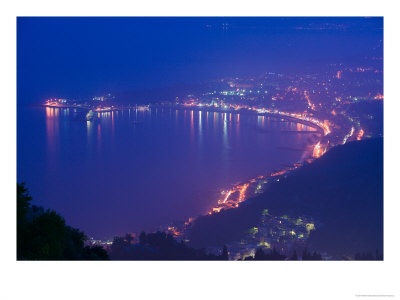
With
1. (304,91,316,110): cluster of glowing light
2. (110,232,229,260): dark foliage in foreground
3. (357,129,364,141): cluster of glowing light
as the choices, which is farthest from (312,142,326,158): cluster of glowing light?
(110,232,229,260): dark foliage in foreground

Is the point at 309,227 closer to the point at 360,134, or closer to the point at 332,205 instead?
the point at 332,205

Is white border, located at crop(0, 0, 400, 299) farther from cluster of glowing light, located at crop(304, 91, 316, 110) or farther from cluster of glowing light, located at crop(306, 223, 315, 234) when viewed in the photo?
cluster of glowing light, located at crop(304, 91, 316, 110)

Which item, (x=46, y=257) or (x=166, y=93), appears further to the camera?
(x=166, y=93)

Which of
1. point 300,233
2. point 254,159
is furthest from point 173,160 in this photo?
point 300,233
